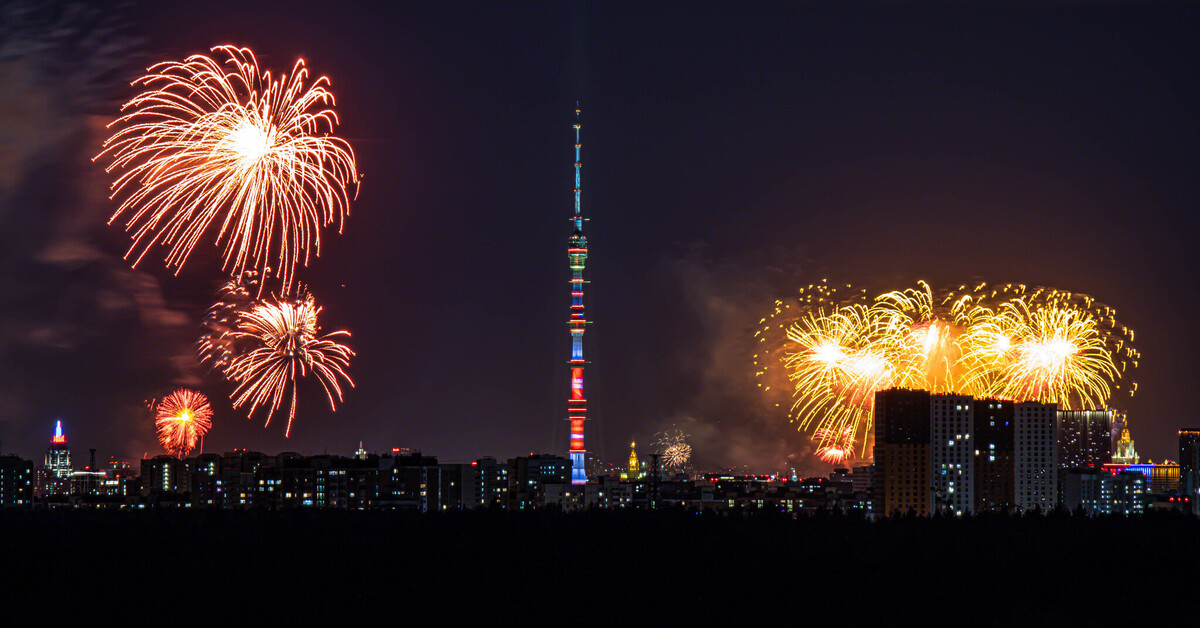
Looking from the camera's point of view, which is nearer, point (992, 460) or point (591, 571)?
point (591, 571)

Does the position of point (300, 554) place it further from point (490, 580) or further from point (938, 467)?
point (938, 467)

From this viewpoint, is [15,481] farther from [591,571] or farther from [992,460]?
[992,460]

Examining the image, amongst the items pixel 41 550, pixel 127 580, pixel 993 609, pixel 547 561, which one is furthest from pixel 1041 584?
pixel 41 550

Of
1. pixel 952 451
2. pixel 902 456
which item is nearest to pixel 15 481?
pixel 902 456

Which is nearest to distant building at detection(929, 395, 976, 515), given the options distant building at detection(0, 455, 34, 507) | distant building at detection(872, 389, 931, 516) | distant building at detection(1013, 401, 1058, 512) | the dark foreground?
distant building at detection(872, 389, 931, 516)

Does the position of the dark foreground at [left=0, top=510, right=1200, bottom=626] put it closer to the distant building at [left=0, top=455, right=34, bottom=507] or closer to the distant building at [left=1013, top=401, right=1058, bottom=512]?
the distant building at [left=1013, top=401, right=1058, bottom=512]

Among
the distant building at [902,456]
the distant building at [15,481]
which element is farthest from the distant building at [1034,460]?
the distant building at [15,481]

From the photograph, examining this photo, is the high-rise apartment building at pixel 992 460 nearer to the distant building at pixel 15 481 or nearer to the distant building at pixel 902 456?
the distant building at pixel 902 456
